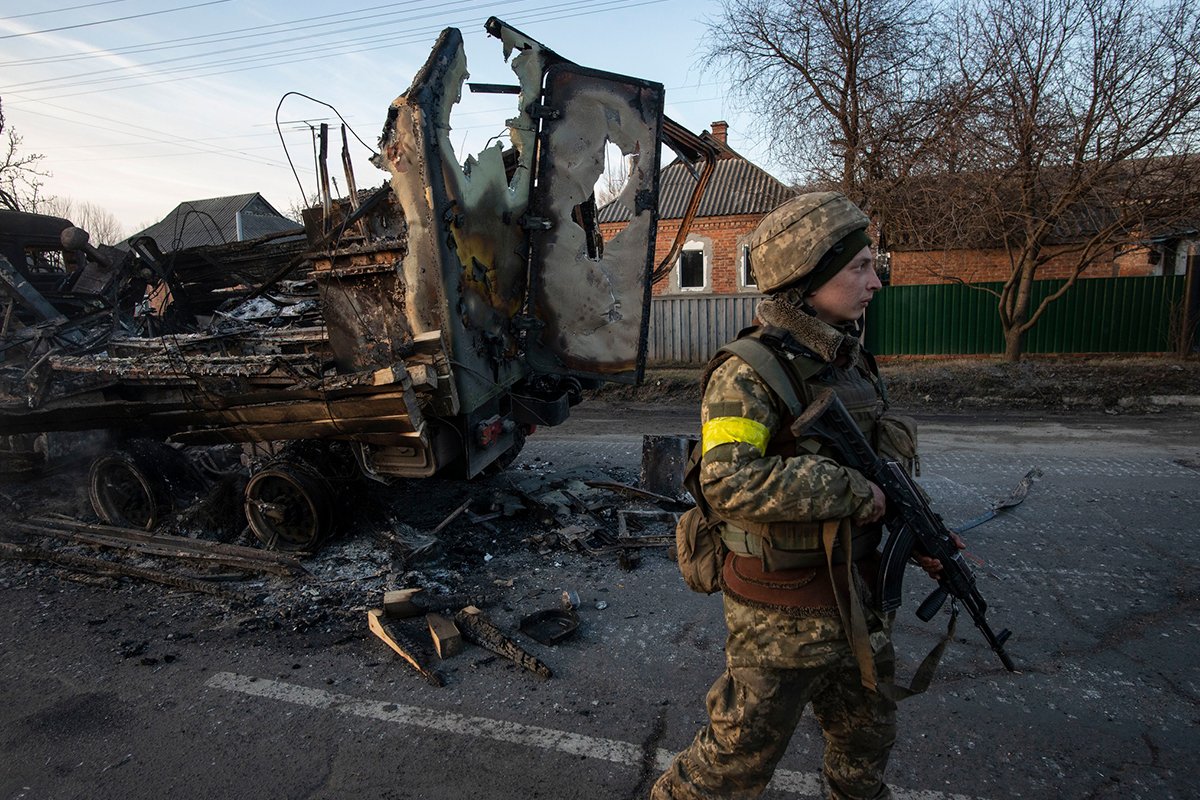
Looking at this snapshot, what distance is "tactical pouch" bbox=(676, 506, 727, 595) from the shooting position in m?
2.00

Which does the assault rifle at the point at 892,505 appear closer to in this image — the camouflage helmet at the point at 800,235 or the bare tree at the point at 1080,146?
the camouflage helmet at the point at 800,235

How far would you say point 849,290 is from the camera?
189cm

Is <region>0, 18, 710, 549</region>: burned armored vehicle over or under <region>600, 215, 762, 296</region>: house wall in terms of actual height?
under

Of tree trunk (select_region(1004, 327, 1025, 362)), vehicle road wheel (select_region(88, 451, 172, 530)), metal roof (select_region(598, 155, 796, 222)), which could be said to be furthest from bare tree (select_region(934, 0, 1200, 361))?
vehicle road wheel (select_region(88, 451, 172, 530))

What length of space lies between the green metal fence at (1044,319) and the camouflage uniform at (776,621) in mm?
13301

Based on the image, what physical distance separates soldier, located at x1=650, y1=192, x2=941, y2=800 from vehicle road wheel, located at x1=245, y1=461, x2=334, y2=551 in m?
3.43

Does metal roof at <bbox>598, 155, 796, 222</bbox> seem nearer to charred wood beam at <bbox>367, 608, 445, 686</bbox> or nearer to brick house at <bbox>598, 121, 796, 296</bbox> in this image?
brick house at <bbox>598, 121, 796, 296</bbox>

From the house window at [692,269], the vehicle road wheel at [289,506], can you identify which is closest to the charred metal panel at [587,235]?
the vehicle road wheel at [289,506]

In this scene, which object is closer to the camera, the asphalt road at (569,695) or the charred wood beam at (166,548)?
the asphalt road at (569,695)

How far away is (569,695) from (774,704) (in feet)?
4.62

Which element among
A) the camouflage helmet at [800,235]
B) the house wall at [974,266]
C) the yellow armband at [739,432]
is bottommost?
the yellow armband at [739,432]

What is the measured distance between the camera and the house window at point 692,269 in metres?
18.7

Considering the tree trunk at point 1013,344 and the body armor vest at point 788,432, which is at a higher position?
the body armor vest at point 788,432

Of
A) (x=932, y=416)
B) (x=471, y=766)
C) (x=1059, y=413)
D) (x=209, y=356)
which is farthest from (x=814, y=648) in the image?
(x=1059, y=413)
